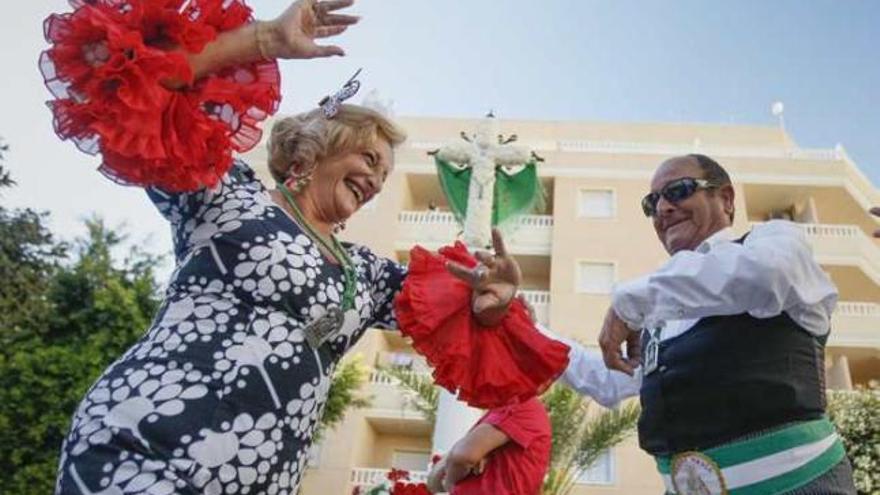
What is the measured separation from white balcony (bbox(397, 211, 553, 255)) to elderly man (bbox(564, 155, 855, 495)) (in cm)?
1825

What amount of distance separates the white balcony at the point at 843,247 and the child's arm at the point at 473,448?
61.8ft

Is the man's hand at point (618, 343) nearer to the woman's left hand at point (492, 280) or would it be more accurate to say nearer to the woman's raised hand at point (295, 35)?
the woman's left hand at point (492, 280)

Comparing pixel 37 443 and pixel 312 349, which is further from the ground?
pixel 37 443

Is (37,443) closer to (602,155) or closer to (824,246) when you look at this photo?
(602,155)

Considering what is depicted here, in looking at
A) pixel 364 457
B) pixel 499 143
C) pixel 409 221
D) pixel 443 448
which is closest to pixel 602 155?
pixel 409 221

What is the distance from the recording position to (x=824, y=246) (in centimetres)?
1978

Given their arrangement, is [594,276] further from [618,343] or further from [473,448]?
[618,343]

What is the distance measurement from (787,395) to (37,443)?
45.7 feet

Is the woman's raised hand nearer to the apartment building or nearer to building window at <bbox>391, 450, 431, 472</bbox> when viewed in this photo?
the apartment building

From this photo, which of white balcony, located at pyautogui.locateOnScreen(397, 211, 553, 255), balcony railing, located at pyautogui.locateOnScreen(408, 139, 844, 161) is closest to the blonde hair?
white balcony, located at pyautogui.locateOnScreen(397, 211, 553, 255)

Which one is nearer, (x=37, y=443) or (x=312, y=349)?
(x=312, y=349)

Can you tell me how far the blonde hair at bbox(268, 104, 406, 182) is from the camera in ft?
6.70

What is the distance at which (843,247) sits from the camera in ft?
64.7

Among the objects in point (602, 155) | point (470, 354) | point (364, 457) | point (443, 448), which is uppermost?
point (602, 155)
